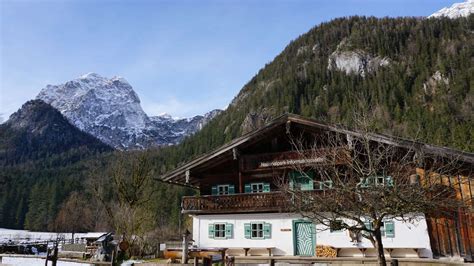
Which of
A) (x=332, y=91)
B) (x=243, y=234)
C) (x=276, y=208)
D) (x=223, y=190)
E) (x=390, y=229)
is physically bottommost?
(x=243, y=234)

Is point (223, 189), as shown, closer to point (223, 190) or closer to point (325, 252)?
point (223, 190)

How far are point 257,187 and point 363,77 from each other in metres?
102

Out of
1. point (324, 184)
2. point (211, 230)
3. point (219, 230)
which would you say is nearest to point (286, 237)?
point (219, 230)

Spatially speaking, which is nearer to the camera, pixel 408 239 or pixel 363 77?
pixel 408 239

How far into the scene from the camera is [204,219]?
2517cm

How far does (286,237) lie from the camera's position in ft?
75.6

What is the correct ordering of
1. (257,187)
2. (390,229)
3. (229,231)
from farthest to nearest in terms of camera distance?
1. (257,187)
2. (229,231)
3. (390,229)

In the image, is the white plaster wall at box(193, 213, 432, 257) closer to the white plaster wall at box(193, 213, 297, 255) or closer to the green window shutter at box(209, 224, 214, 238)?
the white plaster wall at box(193, 213, 297, 255)

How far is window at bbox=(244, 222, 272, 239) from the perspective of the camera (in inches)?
920

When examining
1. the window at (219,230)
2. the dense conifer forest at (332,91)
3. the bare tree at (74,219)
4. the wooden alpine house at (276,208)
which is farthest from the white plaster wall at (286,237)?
the bare tree at (74,219)

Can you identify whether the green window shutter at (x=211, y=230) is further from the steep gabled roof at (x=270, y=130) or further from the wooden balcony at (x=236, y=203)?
the steep gabled roof at (x=270, y=130)

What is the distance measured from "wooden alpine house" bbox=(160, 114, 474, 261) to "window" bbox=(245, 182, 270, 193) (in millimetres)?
60

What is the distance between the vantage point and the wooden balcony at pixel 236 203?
23094mm

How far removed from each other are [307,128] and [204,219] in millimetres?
8125
